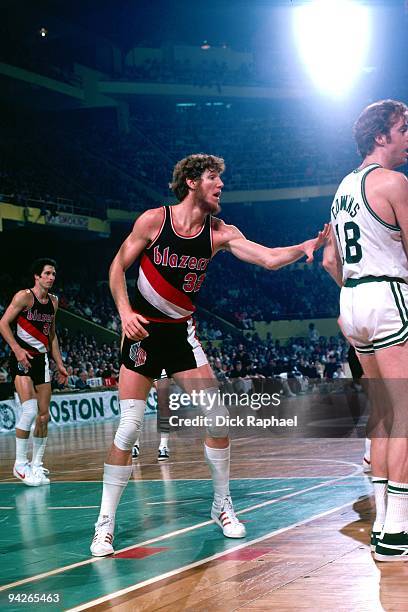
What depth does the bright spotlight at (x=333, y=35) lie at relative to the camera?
3228 centimetres

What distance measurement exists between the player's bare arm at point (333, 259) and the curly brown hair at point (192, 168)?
115 cm

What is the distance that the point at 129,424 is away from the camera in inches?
223

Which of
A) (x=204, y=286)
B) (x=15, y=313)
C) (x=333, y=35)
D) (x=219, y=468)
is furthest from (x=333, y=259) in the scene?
(x=204, y=286)

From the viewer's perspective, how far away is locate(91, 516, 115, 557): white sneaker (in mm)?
5344

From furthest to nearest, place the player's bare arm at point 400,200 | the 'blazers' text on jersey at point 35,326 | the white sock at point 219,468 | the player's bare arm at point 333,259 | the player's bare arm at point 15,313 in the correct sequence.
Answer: the 'blazers' text on jersey at point 35,326 < the player's bare arm at point 15,313 < the white sock at point 219,468 < the player's bare arm at point 333,259 < the player's bare arm at point 400,200

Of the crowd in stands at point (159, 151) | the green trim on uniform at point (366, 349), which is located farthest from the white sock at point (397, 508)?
the crowd in stands at point (159, 151)

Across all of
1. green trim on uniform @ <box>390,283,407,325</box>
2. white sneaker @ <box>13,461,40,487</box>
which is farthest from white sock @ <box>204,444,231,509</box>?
white sneaker @ <box>13,461,40,487</box>

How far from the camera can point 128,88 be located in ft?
130

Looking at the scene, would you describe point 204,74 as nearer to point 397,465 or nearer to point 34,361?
point 34,361

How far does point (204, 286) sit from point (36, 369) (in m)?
30.4

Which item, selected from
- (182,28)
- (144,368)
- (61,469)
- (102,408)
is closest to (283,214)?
(182,28)

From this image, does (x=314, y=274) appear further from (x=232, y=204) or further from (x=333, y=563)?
(x=333, y=563)

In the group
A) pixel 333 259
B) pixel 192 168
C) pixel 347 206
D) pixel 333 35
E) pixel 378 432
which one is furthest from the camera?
pixel 333 35

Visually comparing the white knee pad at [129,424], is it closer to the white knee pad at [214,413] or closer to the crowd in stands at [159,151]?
the white knee pad at [214,413]
